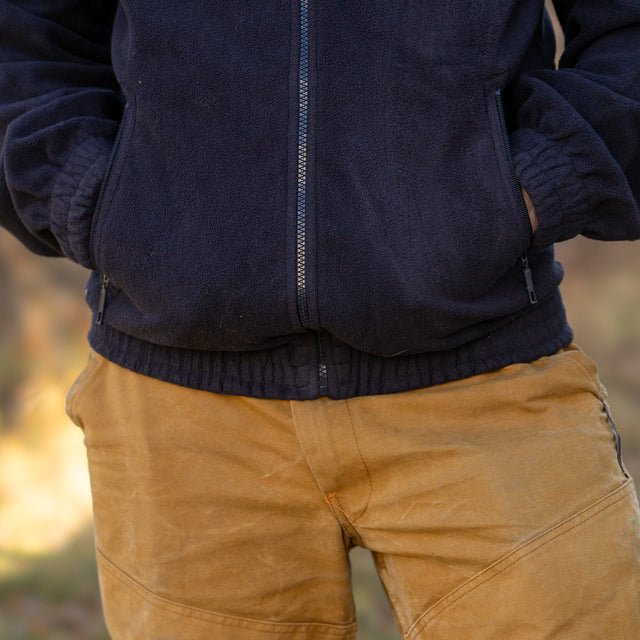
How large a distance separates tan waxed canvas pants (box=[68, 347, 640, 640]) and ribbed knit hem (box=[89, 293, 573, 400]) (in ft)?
0.08

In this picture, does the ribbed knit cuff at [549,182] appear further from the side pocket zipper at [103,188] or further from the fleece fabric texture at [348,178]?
the side pocket zipper at [103,188]

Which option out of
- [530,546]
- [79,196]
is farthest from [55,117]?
[530,546]

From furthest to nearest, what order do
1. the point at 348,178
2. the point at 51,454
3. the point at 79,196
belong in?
the point at 51,454
the point at 79,196
the point at 348,178

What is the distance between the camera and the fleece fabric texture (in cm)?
130

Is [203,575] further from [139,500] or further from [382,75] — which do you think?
[382,75]

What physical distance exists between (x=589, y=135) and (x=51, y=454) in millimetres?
3247

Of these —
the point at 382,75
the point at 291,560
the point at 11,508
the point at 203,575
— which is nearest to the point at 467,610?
the point at 291,560

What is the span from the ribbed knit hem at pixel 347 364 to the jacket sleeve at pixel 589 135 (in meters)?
0.18

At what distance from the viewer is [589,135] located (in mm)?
1333

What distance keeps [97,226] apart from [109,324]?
0.22 metres

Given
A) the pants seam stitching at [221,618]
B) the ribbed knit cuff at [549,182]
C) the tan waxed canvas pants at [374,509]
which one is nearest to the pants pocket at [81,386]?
the tan waxed canvas pants at [374,509]

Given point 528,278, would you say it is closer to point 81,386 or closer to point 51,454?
point 81,386

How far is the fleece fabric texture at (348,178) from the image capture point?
1.30 m

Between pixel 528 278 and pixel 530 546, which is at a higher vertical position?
pixel 528 278
